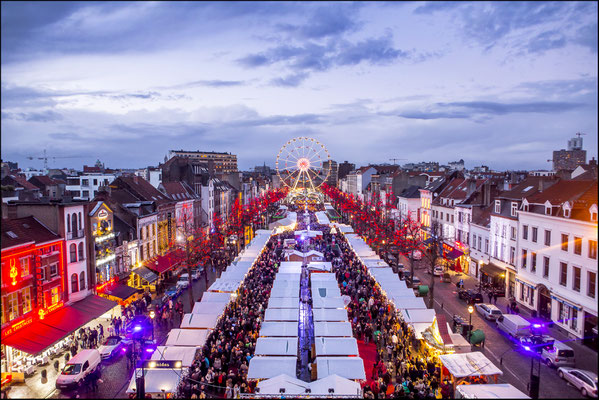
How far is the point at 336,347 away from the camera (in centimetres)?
2322

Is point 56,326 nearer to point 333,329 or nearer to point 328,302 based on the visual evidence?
point 333,329

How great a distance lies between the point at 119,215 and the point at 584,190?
38.8 meters

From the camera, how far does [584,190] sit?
29031mm

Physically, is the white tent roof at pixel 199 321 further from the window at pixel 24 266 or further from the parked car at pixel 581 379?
the parked car at pixel 581 379

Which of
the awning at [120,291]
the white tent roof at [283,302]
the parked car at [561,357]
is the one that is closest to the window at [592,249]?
the parked car at [561,357]

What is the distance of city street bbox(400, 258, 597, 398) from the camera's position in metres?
20.7

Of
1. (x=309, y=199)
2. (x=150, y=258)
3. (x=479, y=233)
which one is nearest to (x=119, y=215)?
(x=150, y=258)

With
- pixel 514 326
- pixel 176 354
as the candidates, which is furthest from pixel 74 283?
pixel 514 326

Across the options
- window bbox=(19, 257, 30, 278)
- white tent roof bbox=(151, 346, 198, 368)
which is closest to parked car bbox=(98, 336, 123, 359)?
white tent roof bbox=(151, 346, 198, 368)

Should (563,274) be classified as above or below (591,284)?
below

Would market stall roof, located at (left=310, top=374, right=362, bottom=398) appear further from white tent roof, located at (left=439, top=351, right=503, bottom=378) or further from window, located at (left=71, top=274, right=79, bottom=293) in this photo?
window, located at (left=71, top=274, right=79, bottom=293)

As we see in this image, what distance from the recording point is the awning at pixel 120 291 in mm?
35562

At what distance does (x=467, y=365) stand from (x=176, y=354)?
549 inches

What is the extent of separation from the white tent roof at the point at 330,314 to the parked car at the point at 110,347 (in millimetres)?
11985
